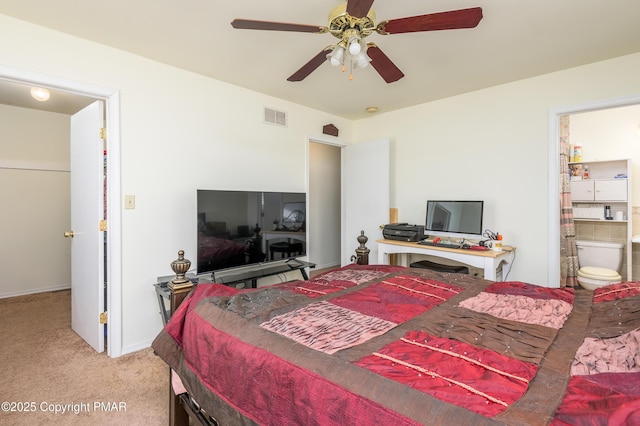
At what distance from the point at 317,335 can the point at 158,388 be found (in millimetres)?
1614

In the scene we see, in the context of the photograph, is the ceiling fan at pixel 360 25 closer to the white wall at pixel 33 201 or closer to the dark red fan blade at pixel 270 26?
the dark red fan blade at pixel 270 26


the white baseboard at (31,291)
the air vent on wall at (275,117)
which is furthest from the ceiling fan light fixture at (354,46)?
the white baseboard at (31,291)

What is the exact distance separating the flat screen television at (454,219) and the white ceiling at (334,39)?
48.4 inches

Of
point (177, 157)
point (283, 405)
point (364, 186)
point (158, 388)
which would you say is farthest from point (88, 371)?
point (364, 186)

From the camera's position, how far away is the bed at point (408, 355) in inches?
29.0

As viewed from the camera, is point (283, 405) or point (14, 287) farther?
point (14, 287)

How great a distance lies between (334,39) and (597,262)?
420cm

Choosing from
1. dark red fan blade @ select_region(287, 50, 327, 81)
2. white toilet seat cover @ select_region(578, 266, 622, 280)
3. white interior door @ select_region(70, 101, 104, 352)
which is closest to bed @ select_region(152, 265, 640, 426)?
dark red fan blade @ select_region(287, 50, 327, 81)

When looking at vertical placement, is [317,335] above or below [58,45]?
below

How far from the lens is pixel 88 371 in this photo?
2252 millimetres

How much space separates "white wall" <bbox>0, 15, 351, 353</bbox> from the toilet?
3.91 meters

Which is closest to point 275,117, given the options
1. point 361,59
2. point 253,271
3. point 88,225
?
point 253,271

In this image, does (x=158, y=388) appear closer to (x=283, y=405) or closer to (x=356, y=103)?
(x=283, y=405)

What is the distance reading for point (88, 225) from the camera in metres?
2.64
